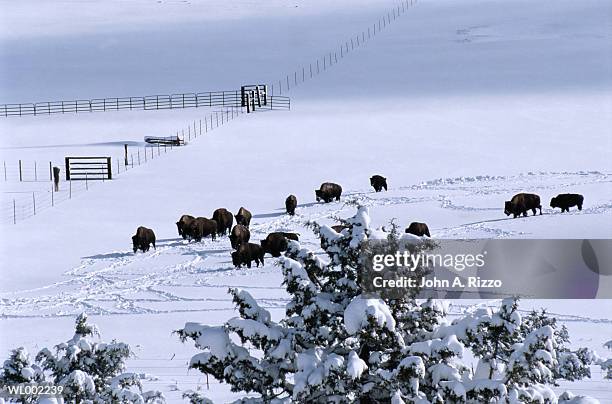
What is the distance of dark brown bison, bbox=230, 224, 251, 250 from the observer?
28203mm

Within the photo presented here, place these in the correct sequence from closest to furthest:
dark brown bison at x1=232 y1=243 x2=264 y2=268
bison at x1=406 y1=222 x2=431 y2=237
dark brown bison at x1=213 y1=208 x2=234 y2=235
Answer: dark brown bison at x1=232 y1=243 x2=264 y2=268
bison at x1=406 y1=222 x2=431 y2=237
dark brown bison at x1=213 y1=208 x2=234 y2=235

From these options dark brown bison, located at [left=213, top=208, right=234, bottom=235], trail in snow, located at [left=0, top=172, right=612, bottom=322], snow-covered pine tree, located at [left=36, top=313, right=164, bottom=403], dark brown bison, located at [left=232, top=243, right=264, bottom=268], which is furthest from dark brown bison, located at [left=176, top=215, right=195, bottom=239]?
snow-covered pine tree, located at [left=36, top=313, right=164, bottom=403]

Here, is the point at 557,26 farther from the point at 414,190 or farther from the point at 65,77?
the point at 414,190

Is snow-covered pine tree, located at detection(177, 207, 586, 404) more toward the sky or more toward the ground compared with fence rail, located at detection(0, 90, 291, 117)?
more toward the ground

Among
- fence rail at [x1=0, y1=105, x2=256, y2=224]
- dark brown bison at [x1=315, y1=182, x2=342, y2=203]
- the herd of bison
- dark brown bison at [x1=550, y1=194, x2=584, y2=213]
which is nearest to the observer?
the herd of bison

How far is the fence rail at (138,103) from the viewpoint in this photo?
57.1 m

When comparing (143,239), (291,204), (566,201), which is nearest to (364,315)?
(143,239)

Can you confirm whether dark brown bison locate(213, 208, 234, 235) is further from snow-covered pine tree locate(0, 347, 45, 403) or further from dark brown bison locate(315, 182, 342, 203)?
snow-covered pine tree locate(0, 347, 45, 403)

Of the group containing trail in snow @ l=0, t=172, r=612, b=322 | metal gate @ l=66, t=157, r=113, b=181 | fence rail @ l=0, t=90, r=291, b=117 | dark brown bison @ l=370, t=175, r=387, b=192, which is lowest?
trail in snow @ l=0, t=172, r=612, b=322

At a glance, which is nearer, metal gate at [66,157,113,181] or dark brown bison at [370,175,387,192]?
dark brown bison at [370,175,387,192]

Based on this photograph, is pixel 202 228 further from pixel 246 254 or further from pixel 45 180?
pixel 45 180

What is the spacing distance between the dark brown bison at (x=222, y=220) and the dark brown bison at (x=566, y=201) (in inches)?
322

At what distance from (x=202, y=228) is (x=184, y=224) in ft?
1.43

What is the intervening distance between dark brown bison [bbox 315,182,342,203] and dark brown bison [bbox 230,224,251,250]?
18.4 feet
